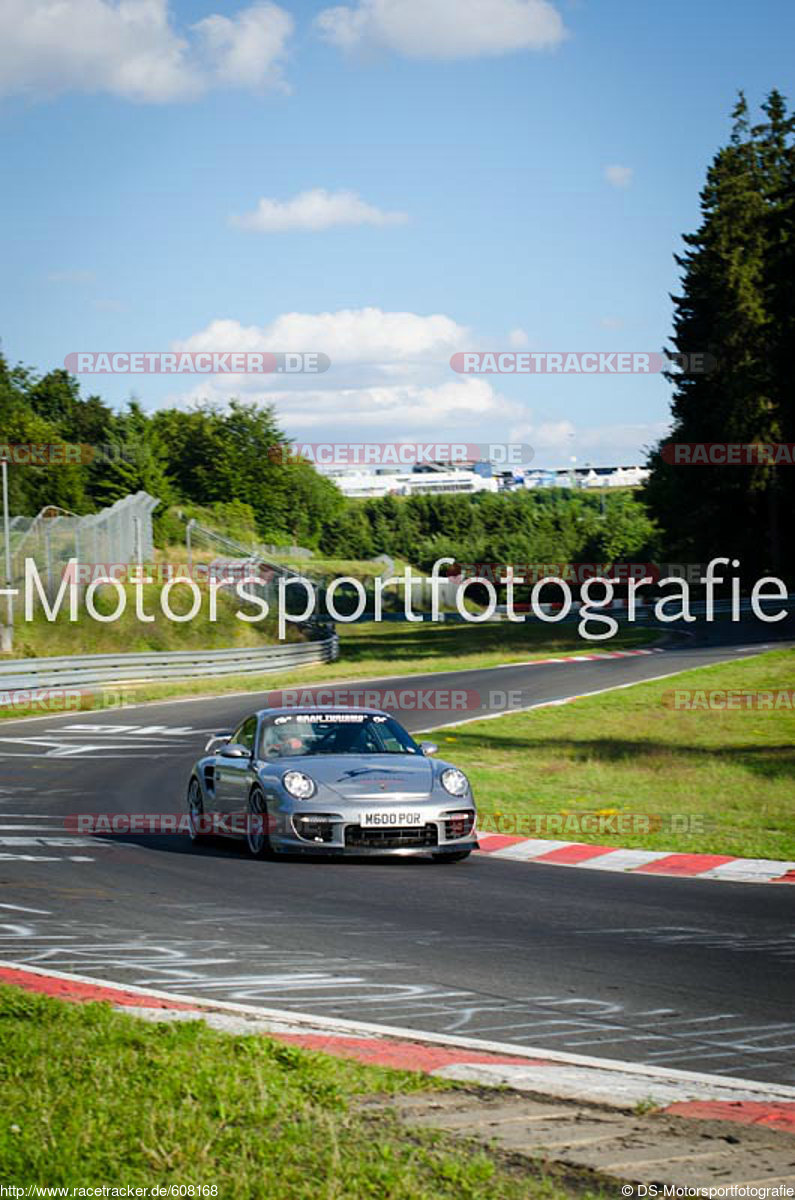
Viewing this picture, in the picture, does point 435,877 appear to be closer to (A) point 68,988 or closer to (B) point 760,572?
(A) point 68,988

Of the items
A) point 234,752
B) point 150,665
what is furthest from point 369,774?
point 150,665

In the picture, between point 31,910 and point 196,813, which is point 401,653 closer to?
point 196,813

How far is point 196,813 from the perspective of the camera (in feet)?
45.0

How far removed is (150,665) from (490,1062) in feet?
107

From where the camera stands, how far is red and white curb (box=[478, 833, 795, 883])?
11.6 m

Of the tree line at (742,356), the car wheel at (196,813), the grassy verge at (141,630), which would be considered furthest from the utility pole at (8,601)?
the tree line at (742,356)

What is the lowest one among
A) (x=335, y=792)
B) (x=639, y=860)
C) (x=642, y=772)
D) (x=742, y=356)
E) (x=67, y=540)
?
(x=642, y=772)

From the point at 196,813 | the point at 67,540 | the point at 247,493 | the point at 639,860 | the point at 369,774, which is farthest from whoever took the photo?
the point at 247,493

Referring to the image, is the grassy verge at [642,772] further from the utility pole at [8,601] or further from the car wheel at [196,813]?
the utility pole at [8,601]

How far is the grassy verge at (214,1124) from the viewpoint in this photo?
4098 mm

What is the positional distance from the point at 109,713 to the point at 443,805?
758 inches

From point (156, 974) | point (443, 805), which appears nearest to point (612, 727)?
point (443, 805)

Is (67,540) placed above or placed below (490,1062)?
above

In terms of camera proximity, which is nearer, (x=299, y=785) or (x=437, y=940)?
(x=437, y=940)
